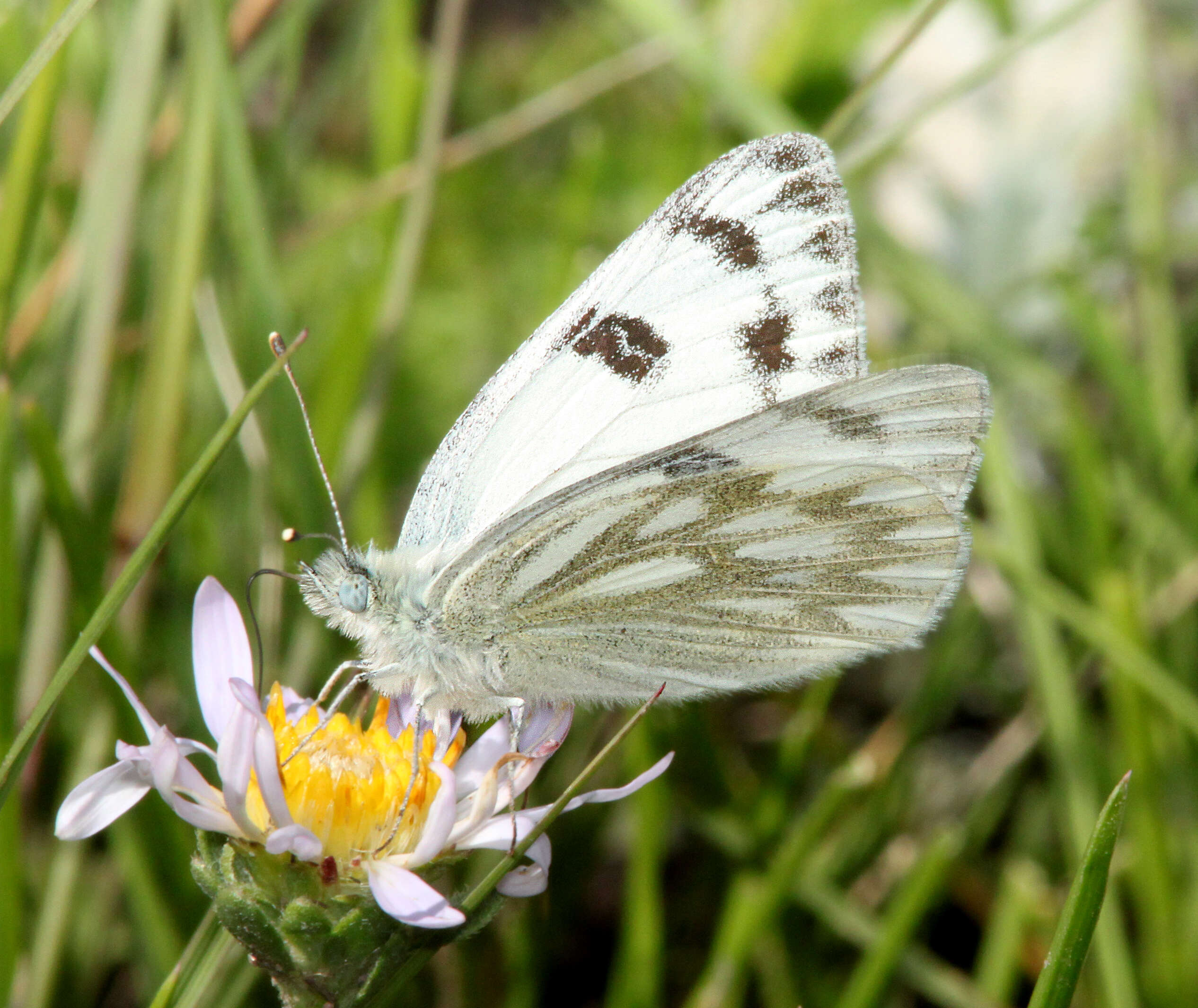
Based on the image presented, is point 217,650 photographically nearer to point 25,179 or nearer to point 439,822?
point 439,822

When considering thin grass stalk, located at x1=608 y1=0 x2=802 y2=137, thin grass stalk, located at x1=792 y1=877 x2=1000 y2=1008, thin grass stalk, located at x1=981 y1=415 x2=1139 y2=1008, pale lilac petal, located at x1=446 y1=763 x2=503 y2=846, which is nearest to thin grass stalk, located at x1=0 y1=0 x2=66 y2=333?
pale lilac petal, located at x1=446 y1=763 x2=503 y2=846

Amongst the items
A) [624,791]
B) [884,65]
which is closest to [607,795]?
[624,791]

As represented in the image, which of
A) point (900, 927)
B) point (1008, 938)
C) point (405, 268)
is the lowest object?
point (1008, 938)

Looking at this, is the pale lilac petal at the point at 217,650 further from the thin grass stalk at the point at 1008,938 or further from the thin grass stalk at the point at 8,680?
the thin grass stalk at the point at 1008,938

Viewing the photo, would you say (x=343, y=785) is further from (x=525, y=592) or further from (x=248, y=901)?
(x=525, y=592)

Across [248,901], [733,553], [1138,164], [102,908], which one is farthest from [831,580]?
[1138,164]

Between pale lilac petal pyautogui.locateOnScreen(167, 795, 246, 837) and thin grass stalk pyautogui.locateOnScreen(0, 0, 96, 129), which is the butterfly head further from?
thin grass stalk pyautogui.locateOnScreen(0, 0, 96, 129)

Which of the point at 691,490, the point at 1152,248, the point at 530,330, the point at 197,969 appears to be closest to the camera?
the point at 197,969
